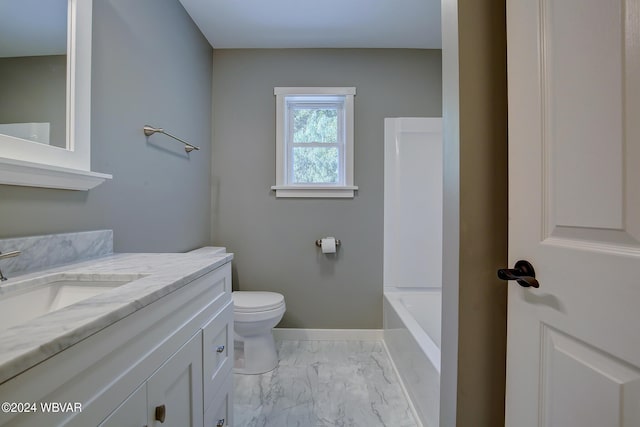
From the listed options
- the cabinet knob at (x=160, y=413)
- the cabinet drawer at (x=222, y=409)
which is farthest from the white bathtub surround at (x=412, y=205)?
the cabinet knob at (x=160, y=413)

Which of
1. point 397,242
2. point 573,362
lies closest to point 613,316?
point 573,362

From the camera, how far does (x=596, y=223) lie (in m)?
0.54

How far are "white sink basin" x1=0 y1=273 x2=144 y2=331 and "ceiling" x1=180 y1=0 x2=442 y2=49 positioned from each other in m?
1.84

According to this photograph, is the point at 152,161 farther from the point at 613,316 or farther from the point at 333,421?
the point at 613,316

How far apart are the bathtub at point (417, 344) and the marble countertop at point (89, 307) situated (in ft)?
3.62

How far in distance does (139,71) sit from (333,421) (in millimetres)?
2052

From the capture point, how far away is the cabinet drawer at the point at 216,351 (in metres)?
0.88

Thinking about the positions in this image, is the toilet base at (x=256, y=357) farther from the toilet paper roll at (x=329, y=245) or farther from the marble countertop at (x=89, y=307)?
the marble countertop at (x=89, y=307)

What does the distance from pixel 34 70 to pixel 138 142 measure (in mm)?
490

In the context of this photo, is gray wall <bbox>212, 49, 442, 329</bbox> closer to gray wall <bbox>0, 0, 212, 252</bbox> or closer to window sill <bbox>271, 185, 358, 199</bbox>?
window sill <bbox>271, 185, 358, 199</bbox>

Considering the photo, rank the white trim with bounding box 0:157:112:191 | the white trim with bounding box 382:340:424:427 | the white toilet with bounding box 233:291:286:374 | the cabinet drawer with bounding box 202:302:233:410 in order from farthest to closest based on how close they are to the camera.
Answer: the white toilet with bounding box 233:291:286:374 < the white trim with bounding box 382:340:424:427 < the cabinet drawer with bounding box 202:302:233:410 < the white trim with bounding box 0:157:112:191

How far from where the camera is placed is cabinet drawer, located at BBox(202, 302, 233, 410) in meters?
0.88

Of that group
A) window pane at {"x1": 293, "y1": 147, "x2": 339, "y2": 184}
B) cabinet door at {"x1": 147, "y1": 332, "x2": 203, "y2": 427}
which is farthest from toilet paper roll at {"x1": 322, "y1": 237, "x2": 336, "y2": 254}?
cabinet door at {"x1": 147, "y1": 332, "x2": 203, "y2": 427}

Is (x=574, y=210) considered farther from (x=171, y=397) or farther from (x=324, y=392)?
(x=324, y=392)
